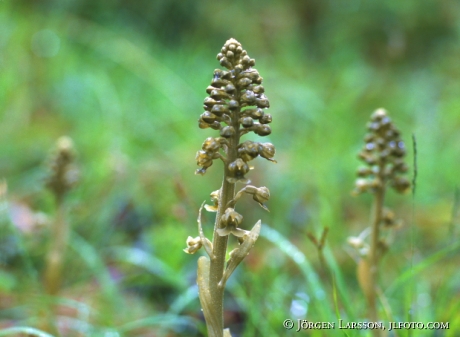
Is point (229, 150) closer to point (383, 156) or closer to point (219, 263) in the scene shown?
point (219, 263)

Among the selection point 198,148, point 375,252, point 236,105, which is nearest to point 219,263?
point 236,105

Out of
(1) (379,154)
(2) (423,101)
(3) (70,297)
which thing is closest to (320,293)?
(1) (379,154)

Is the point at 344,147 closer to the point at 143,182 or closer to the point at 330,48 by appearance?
the point at 143,182

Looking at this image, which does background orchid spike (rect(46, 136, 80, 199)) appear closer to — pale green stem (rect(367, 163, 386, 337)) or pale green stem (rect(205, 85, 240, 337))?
pale green stem (rect(205, 85, 240, 337))

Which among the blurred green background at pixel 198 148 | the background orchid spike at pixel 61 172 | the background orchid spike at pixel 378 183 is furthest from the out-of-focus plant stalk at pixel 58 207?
the background orchid spike at pixel 378 183

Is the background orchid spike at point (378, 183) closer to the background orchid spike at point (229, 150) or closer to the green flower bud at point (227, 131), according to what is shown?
the background orchid spike at point (229, 150)

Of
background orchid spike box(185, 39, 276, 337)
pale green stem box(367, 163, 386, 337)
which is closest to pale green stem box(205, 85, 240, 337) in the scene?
background orchid spike box(185, 39, 276, 337)
